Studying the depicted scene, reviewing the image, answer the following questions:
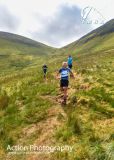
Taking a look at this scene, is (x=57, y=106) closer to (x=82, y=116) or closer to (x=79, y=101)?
(x=79, y=101)

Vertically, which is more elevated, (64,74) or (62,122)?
(64,74)

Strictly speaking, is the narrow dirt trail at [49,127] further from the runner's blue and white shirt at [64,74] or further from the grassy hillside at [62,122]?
the runner's blue and white shirt at [64,74]

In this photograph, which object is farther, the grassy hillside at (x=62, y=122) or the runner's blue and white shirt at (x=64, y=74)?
the runner's blue and white shirt at (x=64, y=74)

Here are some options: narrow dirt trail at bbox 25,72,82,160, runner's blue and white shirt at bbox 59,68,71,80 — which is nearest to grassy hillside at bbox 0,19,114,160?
narrow dirt trail at bbox 25,72,82,160

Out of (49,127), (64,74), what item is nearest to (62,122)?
(49,127)

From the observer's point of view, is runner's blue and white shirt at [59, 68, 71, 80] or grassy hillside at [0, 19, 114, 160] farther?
runner's blue and white shirt at [59, 68, 71, 80]

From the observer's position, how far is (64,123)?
13391 millimetres

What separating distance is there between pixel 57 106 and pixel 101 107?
7.32 feet

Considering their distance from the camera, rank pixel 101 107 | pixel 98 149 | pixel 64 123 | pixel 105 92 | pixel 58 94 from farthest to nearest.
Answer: pixel 58 94 < pixel 105 92 < pixel 101 107 < pixel 64 123 < pixel 98 149

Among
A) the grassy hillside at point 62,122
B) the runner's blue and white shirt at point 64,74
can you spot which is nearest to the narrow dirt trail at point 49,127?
the grassy hillside at point 62,122

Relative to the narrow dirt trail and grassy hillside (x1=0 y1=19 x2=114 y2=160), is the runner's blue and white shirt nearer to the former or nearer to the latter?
grassy hillside (x1=0 y1=19 x2=114 y2=160)

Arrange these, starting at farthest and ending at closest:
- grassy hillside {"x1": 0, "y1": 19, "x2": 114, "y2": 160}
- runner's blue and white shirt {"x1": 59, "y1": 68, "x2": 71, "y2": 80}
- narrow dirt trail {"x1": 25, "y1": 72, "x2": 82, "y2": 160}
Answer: runner's blue and white shirt {"x1": 59, "y1": 68, "x2": 71, "y2": 80} < narrow dirt trail {"x1": 25, "y1": 72, "x2": 82, "y2": 160} < grassy hillside {"x1": 0, "y1": 19, "x2": 114, "y2": 160}

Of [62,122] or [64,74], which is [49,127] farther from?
[64,74]

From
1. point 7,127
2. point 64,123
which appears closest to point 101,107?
point 64,123
